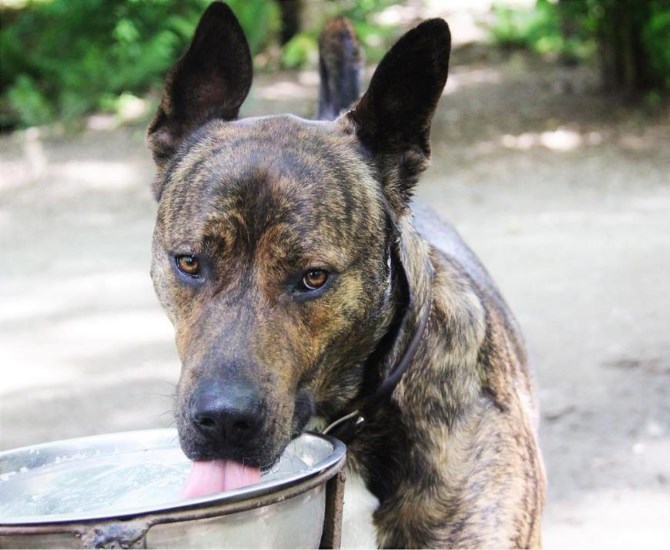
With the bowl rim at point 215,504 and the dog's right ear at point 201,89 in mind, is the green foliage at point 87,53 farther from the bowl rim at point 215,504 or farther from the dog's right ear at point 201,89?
the bowl rim at point 215,504

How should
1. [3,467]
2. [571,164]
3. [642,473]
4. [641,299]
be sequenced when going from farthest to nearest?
1. [571,164]
2. [641,299]
3. [642,473]
4. [3,467]

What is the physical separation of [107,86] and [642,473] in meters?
11.1

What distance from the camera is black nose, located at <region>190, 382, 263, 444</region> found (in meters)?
2.51

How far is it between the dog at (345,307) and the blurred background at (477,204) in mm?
499

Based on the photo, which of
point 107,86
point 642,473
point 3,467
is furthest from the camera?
point 107,86

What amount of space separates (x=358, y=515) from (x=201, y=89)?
1.46 metres


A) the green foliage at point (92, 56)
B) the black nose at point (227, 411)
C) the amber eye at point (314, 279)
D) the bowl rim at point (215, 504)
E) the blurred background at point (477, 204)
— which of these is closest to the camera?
the bowl rim at point (215, 504)

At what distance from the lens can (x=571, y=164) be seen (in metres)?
11.9

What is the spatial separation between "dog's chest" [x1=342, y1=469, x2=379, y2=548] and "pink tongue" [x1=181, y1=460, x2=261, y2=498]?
0.67m

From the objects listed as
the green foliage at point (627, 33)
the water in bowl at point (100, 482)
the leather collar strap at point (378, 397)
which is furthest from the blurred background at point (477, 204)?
the leather collar strap at point (378, 397)

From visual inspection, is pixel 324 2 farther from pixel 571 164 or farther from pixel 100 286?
pixel 100 286

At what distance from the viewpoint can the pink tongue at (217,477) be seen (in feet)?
8.41

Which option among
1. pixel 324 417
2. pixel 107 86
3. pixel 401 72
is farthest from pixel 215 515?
pixel 107 86

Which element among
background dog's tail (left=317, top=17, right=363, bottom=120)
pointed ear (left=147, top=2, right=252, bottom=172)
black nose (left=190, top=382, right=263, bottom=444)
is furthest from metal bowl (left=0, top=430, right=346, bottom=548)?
background dog's tail (left=317, top=17, right=363, bottom=120)
